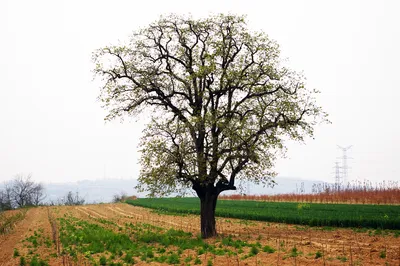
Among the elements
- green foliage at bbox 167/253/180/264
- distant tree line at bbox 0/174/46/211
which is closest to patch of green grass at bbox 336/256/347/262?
green foliage at bbox 167/253/180/264

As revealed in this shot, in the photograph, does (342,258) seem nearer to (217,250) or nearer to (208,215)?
(217,250)

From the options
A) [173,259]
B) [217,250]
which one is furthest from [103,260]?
[217,250]

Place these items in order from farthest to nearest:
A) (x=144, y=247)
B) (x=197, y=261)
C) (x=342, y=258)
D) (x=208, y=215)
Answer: (x=208, y=215), (x=144, y=247), (x=197, y=261), (x=342, y=258)

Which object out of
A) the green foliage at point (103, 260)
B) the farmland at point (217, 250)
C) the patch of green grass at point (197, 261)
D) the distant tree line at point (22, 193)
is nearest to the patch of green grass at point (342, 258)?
the farmland at point (217, 250)

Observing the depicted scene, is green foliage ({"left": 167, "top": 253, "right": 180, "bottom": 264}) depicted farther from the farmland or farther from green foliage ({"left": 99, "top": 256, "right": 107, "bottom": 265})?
green foliage ({"left": 99, "top": 256, "right": 107, "bottom": 265})

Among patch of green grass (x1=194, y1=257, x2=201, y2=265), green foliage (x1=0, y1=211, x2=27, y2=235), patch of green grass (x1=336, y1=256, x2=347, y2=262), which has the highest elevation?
patch of green grass (x1=336, y1=256, x2=347, y2=262)

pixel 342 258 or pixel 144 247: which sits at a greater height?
pixel 342 258

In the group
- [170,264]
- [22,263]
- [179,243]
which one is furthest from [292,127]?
[22,263]

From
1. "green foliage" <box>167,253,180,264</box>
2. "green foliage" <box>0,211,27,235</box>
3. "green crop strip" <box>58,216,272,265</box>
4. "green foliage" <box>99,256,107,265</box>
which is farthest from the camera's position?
"green foliage" <box>0,211,27,235</box>

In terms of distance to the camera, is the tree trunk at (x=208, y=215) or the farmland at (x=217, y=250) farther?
the tree trunk at (x=208, y=215)

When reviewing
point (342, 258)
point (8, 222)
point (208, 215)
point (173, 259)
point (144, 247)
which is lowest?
point (8, 222)

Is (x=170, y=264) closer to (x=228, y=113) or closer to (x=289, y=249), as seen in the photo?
(x=289, y=249)

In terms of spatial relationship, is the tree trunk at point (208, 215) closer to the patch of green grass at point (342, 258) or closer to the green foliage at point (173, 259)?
the green foliage at point (173, 259)

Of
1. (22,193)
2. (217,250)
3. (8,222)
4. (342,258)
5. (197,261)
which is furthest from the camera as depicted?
(22,193)
